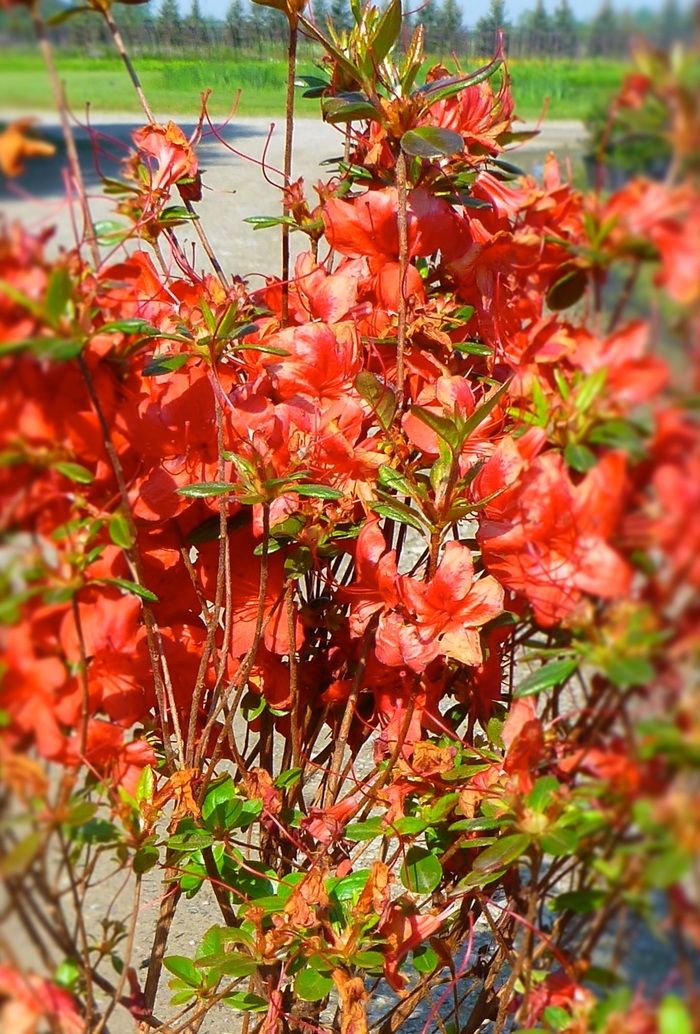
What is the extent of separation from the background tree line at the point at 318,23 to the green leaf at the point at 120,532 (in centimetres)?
26

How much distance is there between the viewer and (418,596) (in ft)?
2.78

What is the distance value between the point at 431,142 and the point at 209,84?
366 millimetres

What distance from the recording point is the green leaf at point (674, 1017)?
474 mm

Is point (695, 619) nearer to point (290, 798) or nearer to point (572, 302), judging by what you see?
point (572, 302)

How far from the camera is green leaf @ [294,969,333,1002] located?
0.89 meters

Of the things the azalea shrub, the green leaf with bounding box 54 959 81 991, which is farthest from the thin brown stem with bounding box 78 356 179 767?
the green leaf with bounding box 54 959 81 991

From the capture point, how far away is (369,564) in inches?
34.0

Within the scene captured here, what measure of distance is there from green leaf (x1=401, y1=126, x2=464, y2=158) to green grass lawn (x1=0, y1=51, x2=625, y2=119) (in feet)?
0.25

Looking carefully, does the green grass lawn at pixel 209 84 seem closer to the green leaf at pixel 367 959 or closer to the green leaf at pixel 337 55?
the green leaf at pixel 337 55

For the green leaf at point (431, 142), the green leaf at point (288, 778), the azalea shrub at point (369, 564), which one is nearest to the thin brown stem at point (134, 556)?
the azalea shrub at point (369, 564)

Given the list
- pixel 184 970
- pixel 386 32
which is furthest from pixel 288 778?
pixel 386 32

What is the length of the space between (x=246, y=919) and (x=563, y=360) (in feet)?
1.79

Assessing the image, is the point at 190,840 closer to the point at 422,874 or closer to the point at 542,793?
the point at 422,874

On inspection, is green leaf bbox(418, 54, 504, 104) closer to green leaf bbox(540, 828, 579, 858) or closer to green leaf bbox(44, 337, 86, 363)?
green leaf bbox(44, 337, 86, 363)
